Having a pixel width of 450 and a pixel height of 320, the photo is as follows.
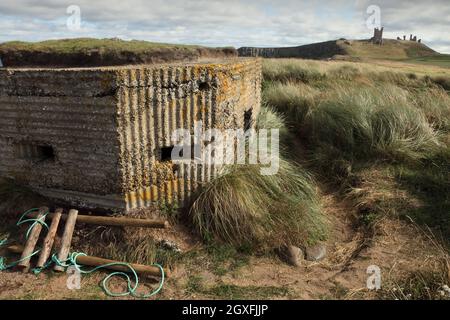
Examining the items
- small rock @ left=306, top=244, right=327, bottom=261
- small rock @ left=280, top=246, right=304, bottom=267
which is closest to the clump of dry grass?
small rock @ left=306, top=244, right=327, bottom=261

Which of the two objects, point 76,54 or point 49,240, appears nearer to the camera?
point 49,240

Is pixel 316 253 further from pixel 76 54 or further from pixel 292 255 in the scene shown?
pixel 76 54

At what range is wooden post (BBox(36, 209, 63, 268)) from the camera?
4160mm

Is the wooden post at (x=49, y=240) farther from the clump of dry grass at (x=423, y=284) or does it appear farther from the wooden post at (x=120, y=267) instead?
the clump of dry grass at (x=423, y=284)

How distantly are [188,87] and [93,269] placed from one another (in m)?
2.38

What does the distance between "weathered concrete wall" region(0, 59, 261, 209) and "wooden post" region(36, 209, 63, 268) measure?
0.31m

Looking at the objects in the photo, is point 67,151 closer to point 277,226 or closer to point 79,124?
point 79,124

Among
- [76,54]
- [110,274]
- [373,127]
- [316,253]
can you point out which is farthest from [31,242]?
[373,127]

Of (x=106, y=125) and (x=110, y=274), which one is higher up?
(x=106, y=125)

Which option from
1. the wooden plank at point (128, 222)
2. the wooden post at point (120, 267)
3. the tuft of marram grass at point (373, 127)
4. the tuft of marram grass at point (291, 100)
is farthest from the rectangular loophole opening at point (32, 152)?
the tuft of marram grass at point (291, 100)

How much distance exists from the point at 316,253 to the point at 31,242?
11.4 feet

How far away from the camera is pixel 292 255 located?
178 inches

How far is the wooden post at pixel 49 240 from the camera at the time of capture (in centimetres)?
416

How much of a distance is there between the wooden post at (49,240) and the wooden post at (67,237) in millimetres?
137
